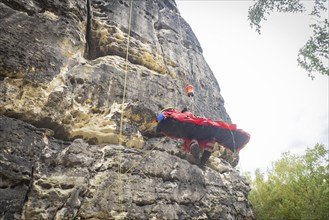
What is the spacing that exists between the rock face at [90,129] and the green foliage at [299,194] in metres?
4.04

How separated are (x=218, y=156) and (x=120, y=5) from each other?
6.01 metres

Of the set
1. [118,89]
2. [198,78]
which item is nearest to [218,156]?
[198,78]

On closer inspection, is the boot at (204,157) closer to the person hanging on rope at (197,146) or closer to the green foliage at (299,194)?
the person hanging on rope at (197,146)

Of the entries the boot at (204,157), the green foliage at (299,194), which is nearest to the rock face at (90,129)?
the boot at (204,157)

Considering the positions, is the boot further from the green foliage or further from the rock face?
the green foliage

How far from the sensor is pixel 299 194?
388 inches

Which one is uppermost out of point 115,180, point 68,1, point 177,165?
point 68,1

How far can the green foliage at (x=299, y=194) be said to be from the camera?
8966 mm

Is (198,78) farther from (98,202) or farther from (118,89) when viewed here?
(98,202)

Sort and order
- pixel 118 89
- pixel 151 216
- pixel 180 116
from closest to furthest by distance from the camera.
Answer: pixel 151 216
pixel 180 116
pixel 118 89

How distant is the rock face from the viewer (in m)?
4.09

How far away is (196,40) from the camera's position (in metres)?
11.1

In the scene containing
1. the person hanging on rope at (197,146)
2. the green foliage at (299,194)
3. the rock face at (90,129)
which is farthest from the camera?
the green foliage at (299,194)

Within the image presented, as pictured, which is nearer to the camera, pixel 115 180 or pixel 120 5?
pixel 115 180
